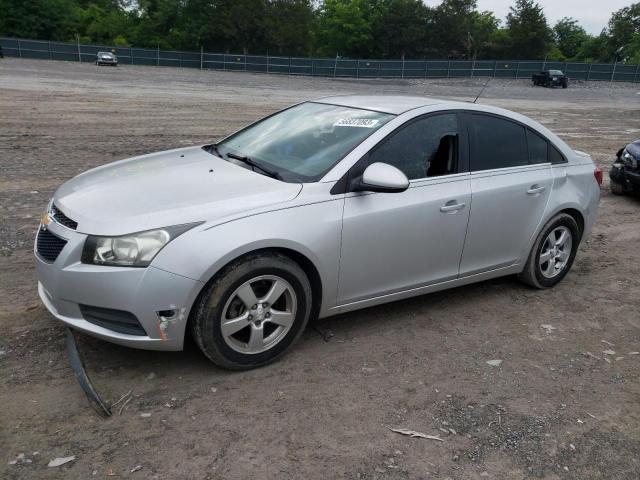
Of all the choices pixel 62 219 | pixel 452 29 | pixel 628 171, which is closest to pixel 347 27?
pixel 452 29

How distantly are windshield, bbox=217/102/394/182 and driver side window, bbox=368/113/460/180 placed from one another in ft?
0.53

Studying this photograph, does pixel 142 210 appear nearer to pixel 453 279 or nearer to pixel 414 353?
pixel 414 353

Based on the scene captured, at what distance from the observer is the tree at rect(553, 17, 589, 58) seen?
366 feet

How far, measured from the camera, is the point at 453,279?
4402 mm

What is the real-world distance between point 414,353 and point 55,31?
81.7 meters

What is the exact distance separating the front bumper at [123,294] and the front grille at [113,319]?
0.02m

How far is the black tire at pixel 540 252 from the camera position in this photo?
4906 millimetres

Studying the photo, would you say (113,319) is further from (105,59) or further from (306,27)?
(306,27)

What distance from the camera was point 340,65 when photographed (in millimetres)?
54500

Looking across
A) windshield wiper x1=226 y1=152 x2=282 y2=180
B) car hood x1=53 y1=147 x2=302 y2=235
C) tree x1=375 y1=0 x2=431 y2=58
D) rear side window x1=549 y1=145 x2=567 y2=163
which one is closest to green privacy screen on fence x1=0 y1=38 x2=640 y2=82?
tree x1=375 y1=0 x2=431 y2=58

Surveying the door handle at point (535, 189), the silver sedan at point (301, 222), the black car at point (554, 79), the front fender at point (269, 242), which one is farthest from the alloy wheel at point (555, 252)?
the black car at point (554, 79)

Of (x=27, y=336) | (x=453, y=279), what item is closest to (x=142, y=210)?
(x=27, y=336)

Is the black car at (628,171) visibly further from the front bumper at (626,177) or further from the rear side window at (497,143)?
the rear side window at (497,143)

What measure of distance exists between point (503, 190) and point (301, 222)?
183cm
